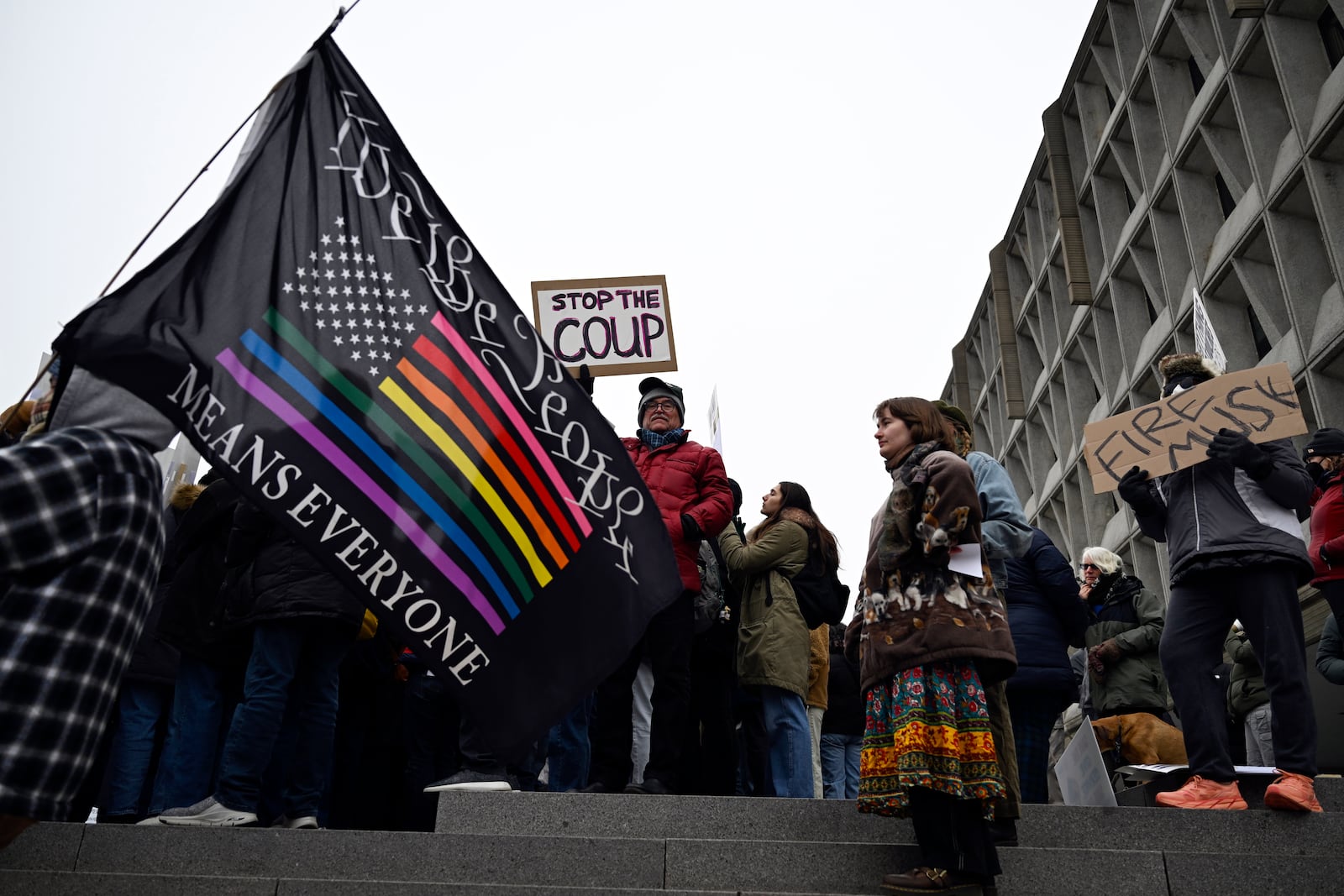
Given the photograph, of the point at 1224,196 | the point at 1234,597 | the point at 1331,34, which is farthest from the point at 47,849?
the point at 1224,196

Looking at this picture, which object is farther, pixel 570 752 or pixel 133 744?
pixel 570 752

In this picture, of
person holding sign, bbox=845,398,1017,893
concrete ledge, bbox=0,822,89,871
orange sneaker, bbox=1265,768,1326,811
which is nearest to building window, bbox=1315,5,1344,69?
orange sneaker, bbox=1265,768,1326,811

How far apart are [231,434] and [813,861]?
Answer: 2608 millimetres

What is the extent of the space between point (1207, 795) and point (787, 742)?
1.96 m

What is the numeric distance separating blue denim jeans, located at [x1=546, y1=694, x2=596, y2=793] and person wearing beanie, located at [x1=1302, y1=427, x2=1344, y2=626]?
3839 mm

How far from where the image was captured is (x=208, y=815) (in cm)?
482

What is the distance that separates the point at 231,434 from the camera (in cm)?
309

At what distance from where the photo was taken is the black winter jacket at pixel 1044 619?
232 inches

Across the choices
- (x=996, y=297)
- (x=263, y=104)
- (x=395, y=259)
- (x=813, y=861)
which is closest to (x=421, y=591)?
(x=395, y=259)

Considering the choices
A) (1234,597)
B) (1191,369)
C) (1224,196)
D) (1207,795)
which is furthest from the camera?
(1224,196)

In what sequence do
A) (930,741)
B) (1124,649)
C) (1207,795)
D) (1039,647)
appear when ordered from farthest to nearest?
(1124,649) < (1039,647) < (1207,795) < (930,741)

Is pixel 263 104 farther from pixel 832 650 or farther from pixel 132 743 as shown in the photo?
pixel 832 650

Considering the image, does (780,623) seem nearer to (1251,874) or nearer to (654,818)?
(654,818)

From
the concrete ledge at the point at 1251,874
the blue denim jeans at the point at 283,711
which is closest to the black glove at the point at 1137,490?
the concrete ledge at the point at 1251,874
